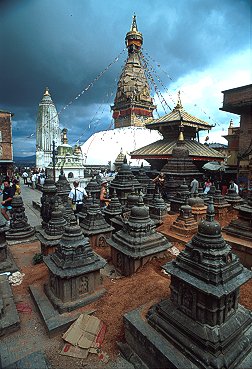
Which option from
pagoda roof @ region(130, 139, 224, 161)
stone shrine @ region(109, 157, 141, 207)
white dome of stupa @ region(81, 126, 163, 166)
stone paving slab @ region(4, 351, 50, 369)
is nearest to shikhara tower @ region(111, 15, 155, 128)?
white dome of stupa @ region(81, 126, 163, 166)

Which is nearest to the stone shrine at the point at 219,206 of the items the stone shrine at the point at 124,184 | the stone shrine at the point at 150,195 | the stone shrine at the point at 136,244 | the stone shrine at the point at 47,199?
the stone shrine at the point at 150,195

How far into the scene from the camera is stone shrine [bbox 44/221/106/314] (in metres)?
3.67

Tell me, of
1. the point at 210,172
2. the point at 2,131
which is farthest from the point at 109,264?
the point at 2,131

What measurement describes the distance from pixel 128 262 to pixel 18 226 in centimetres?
500

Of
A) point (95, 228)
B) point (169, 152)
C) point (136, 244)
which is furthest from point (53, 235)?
point (169, 152)

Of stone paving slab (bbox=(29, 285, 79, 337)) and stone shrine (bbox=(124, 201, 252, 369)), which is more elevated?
stone shrine (bbox=(124, 201, 252, 369))

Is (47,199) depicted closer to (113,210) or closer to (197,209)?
(113,210)

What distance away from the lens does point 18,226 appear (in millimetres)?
7910

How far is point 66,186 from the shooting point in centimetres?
1216

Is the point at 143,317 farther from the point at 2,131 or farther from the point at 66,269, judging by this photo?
the point at 2,131

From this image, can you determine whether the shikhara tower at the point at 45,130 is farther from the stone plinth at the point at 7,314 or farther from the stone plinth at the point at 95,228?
the stone plinth at the point at 7,314

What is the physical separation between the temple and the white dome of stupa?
12.2 metres

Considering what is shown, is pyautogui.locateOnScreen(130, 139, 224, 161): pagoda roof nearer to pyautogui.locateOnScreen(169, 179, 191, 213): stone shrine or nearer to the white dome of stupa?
pyautogui.locateOnScreen(169, 179, 191, 213): stone shrine

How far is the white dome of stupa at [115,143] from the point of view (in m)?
32.2
